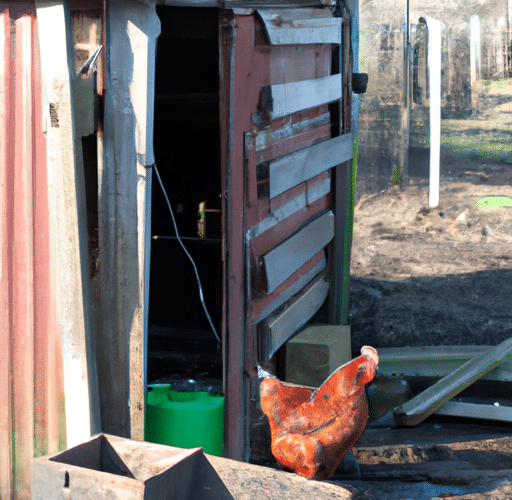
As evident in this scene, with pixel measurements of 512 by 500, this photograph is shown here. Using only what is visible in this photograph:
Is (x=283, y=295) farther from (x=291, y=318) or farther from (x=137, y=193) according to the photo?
(x=137, y=193)

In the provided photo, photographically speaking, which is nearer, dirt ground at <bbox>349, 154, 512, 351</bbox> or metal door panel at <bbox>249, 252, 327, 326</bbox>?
metal door panel at <bbox>249, 252, 327, 326</bbox>

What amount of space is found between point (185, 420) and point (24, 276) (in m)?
1.15

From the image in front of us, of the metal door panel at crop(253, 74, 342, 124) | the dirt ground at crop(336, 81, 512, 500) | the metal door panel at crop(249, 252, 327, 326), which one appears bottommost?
the dirt ground at crop(336, 81, 512, 500)

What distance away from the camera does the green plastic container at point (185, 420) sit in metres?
3.72

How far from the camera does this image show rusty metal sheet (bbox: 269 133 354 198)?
14.9 ft

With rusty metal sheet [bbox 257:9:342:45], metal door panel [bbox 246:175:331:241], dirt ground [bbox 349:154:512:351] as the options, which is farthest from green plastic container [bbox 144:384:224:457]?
dirt ground [bbox 349:154:512:351]

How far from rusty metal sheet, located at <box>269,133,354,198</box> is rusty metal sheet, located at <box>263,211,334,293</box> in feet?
1.29

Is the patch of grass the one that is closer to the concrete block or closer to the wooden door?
the wooden door

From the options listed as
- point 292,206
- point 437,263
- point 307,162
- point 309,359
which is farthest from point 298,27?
point 437,263

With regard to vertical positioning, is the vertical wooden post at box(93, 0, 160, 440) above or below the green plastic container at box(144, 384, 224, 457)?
above

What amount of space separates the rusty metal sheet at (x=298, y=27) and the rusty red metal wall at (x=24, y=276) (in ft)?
4.74

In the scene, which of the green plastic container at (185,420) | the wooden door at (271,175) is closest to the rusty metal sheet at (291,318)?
the wooden door at (271,175)

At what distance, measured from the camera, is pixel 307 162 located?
5.11 meters

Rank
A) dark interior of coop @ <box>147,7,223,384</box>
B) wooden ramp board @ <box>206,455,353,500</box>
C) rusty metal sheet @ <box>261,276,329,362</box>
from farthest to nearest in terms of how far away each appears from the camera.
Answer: dark interior of coop @ <box>147,7,223,384</box>, rusty metal sheet @ <box>261,276,329,362</box>, wooden ramp board @ <box>206,455,353,500</box>
